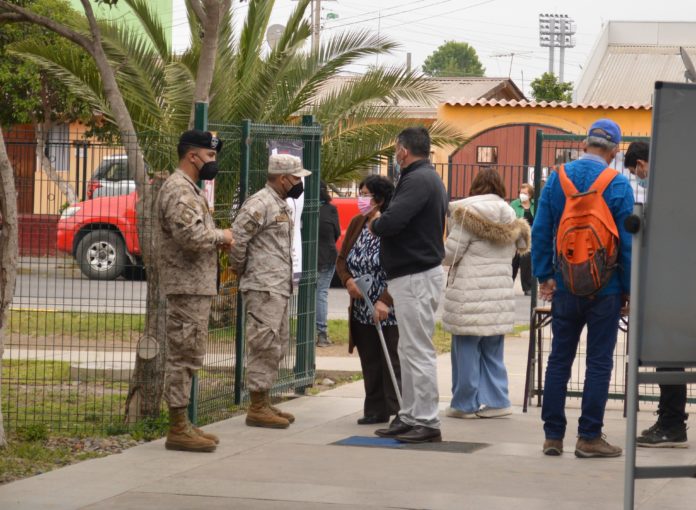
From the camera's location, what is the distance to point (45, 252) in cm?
873

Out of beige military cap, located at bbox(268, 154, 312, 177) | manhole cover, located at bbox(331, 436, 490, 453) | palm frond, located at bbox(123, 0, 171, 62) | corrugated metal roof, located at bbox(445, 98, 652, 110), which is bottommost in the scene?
manhole cover, located at bbox(331, 436, 490, 453)

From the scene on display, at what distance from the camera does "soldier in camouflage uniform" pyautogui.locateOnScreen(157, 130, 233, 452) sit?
802cm

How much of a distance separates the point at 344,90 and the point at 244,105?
1.72 meters

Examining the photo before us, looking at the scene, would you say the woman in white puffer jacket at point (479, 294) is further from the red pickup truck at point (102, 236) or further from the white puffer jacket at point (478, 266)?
the red pickup truck at point (102, 236)

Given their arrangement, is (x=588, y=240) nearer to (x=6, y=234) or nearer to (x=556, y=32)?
(x=6, y=234)

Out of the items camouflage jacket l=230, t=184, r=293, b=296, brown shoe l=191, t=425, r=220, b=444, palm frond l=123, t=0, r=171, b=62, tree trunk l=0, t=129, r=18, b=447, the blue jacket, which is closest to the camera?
the blue jacket

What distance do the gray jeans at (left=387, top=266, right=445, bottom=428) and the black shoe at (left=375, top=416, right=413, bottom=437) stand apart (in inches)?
4.7

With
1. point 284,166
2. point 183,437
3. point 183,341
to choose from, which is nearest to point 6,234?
point 183,341

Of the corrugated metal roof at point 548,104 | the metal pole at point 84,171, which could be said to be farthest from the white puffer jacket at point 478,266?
the corrugated metal roof at point 548,104

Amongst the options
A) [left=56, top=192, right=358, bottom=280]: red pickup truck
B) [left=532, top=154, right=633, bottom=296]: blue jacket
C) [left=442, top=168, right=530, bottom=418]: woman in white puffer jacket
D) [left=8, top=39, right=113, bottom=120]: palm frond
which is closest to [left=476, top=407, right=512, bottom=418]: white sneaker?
[left=442, top=168, right=530, bottom=418]: woman in white puffer jacket

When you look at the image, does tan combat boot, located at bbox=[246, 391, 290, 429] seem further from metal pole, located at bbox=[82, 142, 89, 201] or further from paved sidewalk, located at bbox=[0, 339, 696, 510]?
metal pole, located at bbox=[82, 142, 89, 201]

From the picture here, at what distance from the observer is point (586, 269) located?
7.71 metres

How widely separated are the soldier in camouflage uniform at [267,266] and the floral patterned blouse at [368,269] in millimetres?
601

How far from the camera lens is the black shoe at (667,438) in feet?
28.3
